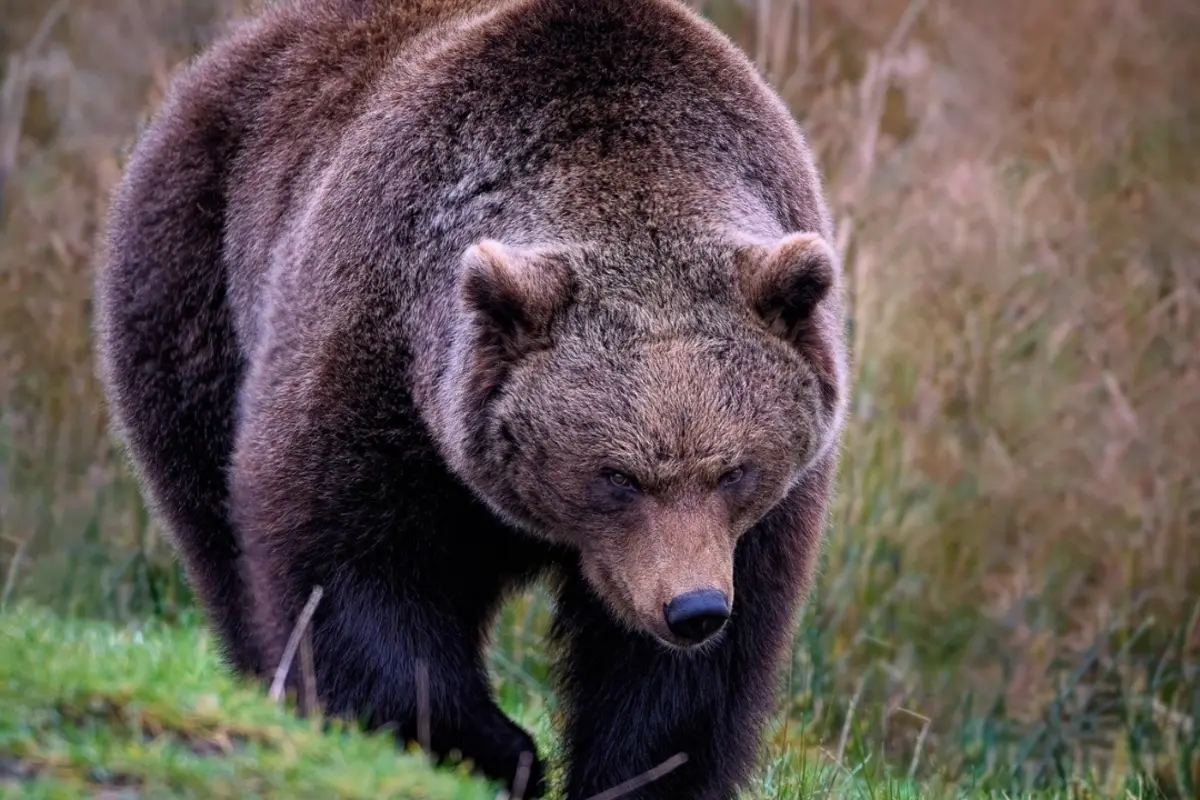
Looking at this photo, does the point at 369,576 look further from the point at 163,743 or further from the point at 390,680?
the point at 163,743

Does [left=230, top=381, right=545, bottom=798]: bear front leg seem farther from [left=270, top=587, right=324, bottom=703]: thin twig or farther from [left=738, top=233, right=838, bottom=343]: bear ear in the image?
[left=738, top=233, right=838, bottom=343]: bear ear

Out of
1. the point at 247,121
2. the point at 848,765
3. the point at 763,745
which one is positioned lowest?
the point at 848,765

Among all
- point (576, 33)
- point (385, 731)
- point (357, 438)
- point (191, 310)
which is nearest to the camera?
point (385, 731)

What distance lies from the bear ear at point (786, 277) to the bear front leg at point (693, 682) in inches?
26.1

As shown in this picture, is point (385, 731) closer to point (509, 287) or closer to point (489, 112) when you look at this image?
point (509, 287)

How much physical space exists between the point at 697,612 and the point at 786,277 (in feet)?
3.40

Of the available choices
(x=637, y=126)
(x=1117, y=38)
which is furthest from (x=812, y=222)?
(x=1117, y=38)

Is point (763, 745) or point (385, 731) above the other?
point (385, 731)

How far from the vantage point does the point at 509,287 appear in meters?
4.99

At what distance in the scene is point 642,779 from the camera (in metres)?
5.30

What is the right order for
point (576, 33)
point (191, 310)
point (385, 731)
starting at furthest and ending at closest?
point (191, 310) → point (576, 33) → point (385, 731)

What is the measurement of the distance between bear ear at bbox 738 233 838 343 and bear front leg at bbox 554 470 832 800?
663 millimetres

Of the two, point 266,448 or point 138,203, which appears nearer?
point 266,448

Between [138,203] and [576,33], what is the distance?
220 cm
